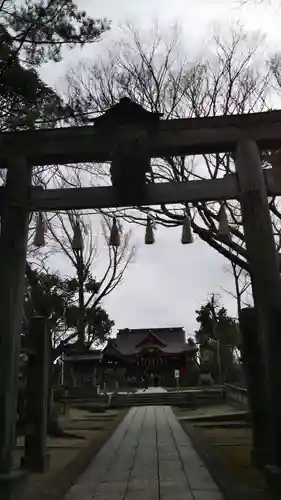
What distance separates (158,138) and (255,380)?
3.65 meters

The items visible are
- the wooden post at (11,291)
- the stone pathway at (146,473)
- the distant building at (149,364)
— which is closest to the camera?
the wooden post at (11,291)

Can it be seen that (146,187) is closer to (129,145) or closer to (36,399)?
(129,145)

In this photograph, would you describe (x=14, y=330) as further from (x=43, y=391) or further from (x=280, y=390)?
(x=280, y=390)

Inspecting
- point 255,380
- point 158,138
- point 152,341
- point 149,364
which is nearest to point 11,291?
point 158,138

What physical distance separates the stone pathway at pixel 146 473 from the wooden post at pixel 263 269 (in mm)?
1123

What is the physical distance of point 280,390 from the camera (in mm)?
4926

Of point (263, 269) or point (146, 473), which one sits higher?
point (263, 269)

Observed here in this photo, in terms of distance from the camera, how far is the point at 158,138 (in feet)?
20.4

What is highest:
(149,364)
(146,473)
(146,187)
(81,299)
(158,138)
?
(81,299)

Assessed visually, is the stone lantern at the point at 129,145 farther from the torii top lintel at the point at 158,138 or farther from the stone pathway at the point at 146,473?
the stone pathway at the point at 146,473

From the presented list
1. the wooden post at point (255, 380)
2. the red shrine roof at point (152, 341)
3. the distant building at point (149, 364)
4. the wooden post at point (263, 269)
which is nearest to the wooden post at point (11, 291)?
the wooden post at point (263, 269)

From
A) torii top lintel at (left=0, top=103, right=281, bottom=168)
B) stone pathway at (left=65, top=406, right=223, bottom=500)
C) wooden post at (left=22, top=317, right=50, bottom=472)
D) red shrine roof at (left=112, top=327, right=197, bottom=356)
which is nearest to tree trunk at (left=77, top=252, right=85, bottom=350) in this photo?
stone pathway at (left=65, top=406, right=223, bottom=500)

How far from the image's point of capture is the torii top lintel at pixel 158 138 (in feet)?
19.8

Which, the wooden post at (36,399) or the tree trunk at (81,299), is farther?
the tree trunk at (81,299)
